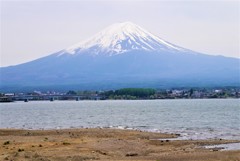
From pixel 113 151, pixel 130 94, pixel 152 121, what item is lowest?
pixel 113 151

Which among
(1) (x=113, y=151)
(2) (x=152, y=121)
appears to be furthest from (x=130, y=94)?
(1) (x=113, y=151)

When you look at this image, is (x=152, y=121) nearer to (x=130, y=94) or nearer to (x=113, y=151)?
(x=113, y=151)

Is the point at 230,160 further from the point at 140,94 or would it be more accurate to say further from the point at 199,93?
the point at 199,93

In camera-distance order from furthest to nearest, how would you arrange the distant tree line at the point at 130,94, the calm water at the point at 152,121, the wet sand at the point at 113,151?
the distant tree line at the point at 130,94, the calm water at the point at 152,121, the wet sand at the point at 113,151

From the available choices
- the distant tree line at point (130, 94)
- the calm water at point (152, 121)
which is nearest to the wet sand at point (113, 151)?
the calm water at point (152, 121)

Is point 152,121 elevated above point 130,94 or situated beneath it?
situated beneath

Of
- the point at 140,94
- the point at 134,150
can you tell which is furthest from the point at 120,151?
the point at 140,94

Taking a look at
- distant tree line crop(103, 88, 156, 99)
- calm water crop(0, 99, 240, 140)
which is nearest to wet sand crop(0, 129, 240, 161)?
calm water crop(0, 99, 240, 140)

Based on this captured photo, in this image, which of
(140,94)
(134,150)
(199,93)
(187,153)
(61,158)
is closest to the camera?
(61,158)

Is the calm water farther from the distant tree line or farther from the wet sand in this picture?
the distant tree line

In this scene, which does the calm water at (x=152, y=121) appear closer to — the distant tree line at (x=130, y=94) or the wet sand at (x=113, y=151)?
the wet sand at (x=113, y=151)

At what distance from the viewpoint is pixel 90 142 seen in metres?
28.6

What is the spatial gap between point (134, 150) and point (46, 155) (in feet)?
18.0

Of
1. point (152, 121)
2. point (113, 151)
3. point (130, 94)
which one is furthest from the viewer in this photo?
point (130, 94)
